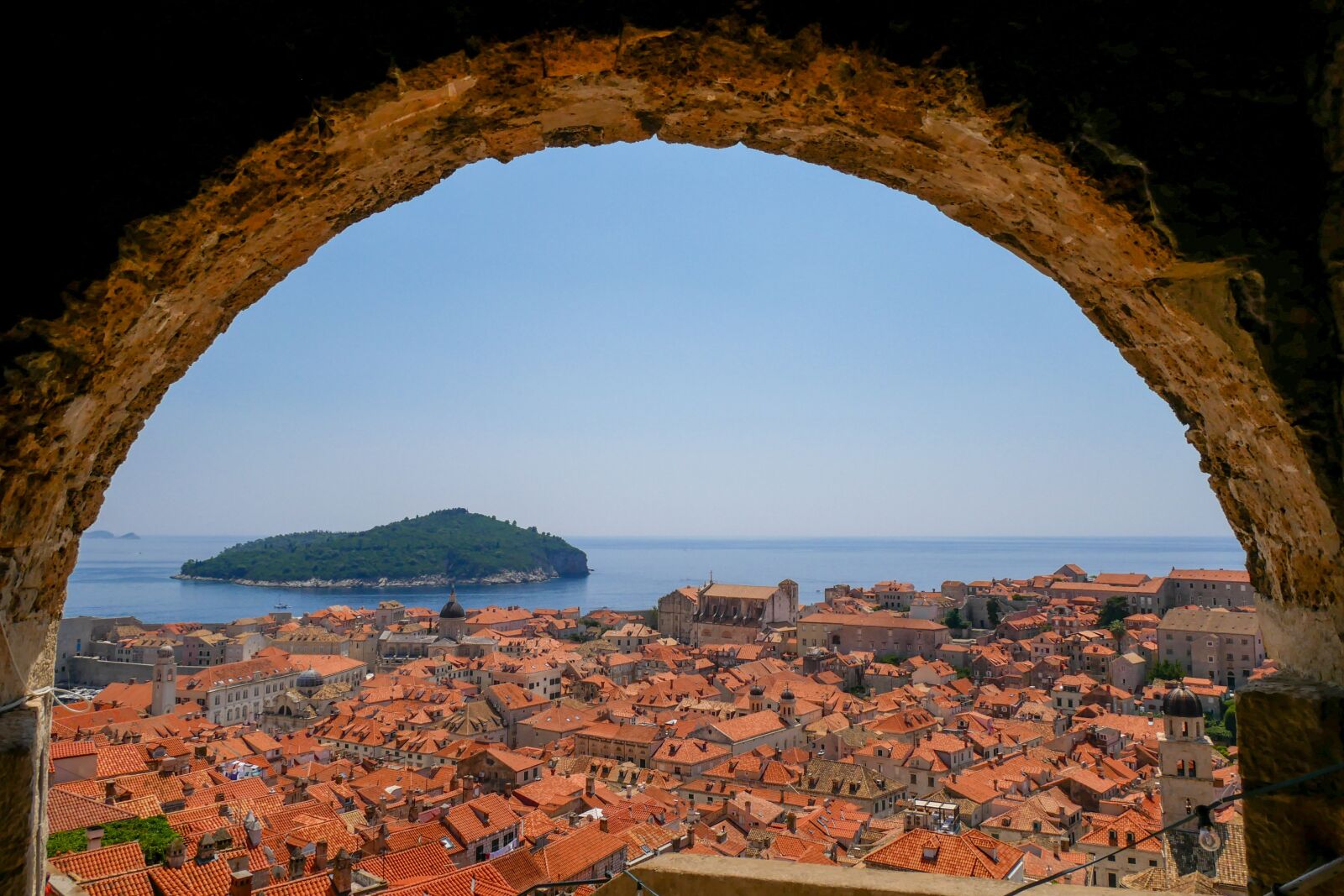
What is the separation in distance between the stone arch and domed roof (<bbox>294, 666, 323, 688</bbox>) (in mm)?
58656

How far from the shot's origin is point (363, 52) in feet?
5.17

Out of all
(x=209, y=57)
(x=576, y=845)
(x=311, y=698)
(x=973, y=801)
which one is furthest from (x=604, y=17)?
(x=311, y=698)

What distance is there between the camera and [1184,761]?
68.0 ft

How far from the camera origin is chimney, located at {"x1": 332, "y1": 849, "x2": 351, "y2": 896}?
1446 cm

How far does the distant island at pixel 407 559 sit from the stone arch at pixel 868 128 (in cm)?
14327

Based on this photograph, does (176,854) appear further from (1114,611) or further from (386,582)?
(386,582)

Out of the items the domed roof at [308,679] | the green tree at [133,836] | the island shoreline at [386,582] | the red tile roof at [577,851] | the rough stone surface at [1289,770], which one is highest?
the rough stone surface at [1289,770]

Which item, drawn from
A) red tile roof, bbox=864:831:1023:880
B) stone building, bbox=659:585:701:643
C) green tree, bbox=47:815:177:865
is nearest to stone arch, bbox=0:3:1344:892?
red tile roof, bbox=864:831:1023:880

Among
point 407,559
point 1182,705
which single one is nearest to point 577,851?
point 1182,705

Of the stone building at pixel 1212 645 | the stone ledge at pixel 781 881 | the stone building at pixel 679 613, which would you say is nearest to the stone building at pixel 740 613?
the stone building at pixel 679 613

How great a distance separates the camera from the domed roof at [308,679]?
54.4 m

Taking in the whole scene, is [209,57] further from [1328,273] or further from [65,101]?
[1328,273]

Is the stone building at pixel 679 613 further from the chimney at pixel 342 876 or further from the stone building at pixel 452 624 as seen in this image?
the chimney at pixel 342 876

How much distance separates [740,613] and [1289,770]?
74.3 meters
